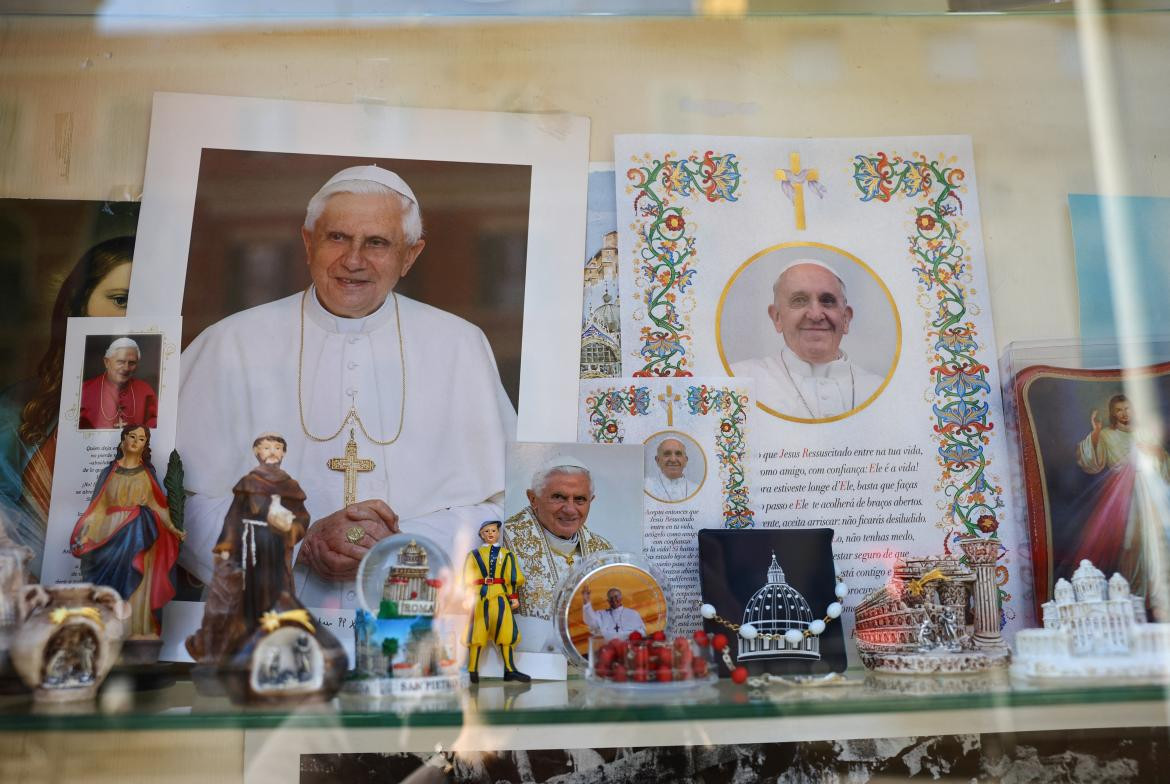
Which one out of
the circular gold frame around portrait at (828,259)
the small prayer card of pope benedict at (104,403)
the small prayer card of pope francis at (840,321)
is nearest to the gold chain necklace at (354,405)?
the small prayer card of pope benedict at (104,403)

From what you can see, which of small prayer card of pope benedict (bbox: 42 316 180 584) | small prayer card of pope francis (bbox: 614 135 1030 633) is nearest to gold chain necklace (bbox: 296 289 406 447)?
small prayer card of pope benedict (bbox: 42 316 180 584)

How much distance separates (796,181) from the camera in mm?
1194

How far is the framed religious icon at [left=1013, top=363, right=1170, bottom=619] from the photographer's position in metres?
1.07

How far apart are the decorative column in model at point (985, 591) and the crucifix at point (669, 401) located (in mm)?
317

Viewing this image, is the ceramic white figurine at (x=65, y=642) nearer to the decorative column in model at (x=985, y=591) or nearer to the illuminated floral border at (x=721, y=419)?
the illuminated floral border at (x=721, y=419)

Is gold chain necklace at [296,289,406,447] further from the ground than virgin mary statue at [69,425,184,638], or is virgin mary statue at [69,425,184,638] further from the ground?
gold chain necklace at [296,289,406,447]

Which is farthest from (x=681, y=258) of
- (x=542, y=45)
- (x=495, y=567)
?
(x=495, y=567)

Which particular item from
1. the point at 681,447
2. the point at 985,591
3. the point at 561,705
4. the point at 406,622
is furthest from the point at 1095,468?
the point at 406,622

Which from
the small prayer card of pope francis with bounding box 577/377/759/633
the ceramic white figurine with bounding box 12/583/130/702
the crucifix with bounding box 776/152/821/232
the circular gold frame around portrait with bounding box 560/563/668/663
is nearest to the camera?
the ceramic white figurine with bounding box 12/583/130/702

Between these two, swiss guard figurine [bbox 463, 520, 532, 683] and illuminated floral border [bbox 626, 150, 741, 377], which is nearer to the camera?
swiss guard figurine [bbox 463, 520, 532, 683]

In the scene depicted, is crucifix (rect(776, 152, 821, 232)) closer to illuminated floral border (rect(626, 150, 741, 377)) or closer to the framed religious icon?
illuminated floral border (rect(626, 150, 741, 377))

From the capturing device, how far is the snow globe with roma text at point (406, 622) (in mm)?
907

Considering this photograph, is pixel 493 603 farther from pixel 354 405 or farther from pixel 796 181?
pixel 796 181

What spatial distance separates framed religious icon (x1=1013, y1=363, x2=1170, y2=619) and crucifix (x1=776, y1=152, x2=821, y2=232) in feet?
0.99
